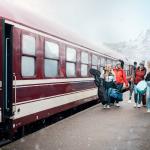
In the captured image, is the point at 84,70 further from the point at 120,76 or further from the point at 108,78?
the point at 120,76

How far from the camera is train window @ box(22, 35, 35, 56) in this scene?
34.6ft

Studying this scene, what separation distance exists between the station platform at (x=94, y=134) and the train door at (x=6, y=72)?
25.0 inches

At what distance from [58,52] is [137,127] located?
3.29 m

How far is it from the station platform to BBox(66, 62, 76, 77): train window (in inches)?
55.8

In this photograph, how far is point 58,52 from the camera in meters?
13.4

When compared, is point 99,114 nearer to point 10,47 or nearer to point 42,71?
point 42,71

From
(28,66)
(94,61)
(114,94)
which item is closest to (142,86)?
(114,94)

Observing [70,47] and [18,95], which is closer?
[18,95]

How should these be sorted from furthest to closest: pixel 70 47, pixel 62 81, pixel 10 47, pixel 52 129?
pixel 70 47
pixel 62 81
pixel 52 129
pixel 10 47

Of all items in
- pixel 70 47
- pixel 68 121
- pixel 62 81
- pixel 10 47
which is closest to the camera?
pixel 10 47

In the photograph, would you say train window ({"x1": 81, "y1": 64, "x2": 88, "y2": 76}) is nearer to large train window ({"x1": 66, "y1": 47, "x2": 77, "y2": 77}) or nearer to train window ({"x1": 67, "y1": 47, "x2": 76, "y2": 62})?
large train window ({"x1": 66, "y1": 47, "x2": 77, "y2": 77})

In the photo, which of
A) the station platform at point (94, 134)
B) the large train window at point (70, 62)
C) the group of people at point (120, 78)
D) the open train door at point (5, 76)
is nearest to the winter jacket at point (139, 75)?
the group of people at point (120, 78)

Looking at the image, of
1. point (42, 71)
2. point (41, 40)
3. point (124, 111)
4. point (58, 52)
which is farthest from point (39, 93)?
point (124, 111)

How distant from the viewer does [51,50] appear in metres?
12.7
